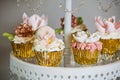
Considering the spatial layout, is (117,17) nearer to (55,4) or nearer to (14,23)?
(55,4)

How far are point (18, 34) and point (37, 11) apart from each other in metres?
0.39

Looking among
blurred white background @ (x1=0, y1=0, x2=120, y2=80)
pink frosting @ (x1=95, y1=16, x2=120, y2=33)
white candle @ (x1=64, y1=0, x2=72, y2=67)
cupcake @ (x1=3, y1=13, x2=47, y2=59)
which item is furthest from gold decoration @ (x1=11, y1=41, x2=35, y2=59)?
blurred white background @ (x1=0, y1=0, x2=120, y2=80)

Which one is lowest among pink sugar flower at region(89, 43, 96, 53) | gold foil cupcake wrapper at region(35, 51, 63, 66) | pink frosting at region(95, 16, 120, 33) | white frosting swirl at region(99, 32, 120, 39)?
gold foil cupcake wrapper at region(35, 51, 63, 66)

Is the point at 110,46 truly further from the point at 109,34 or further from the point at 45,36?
the point at 45,36

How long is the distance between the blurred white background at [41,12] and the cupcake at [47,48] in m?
0.43

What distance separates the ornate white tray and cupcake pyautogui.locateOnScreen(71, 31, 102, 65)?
40mm

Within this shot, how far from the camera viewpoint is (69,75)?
67 cm

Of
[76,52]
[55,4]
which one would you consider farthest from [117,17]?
[76,52]

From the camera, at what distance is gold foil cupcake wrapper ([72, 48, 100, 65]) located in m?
0.71

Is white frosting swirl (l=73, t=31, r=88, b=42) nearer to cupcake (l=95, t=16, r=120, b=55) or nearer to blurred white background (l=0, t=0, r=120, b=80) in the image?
cupcake (l=95, t=16, r=120, b=55)

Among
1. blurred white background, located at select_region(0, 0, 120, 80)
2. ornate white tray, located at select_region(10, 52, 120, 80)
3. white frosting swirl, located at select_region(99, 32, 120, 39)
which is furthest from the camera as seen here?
blurred white background, located at select_region(0, 0, 120, 80)

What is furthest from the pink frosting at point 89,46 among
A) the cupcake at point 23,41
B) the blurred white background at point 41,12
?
the blurred white background at point 41,12

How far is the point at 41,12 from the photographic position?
1.16 m

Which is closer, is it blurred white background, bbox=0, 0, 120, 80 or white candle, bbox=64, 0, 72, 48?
white candle, bbox=64, 0, 72, 48
